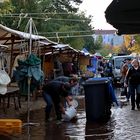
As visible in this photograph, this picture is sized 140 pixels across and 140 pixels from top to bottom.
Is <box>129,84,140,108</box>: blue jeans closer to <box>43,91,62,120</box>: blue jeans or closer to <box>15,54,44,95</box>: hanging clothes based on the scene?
<box>15,54,44,95</box>: hanging clothes

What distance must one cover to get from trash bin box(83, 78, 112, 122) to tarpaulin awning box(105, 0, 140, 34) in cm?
743

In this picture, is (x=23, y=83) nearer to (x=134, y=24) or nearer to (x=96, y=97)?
(x=96, y=97)

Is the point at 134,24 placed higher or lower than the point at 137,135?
higher

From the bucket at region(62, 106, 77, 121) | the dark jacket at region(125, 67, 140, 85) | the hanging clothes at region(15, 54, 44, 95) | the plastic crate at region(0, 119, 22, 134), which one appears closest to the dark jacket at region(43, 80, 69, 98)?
the bucket at region(62, 106, 77, 121)

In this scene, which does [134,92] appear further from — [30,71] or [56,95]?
[30,71]

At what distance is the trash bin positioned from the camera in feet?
45.4

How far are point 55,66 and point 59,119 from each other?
14652 millimetres

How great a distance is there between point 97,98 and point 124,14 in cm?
798

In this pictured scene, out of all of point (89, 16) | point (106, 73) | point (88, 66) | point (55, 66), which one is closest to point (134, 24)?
point (55, 66)

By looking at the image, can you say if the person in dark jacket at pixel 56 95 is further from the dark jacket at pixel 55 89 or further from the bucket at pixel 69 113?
the bucket at pixel 69 113

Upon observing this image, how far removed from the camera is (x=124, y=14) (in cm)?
600

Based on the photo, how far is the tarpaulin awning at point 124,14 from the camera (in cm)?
573

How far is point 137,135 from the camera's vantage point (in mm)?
11586

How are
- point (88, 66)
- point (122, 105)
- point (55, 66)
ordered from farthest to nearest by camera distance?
point (88, 66), point (55, 66), point (122, 105)
